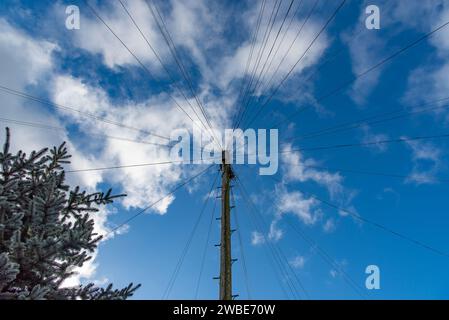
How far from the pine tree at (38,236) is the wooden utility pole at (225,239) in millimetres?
3659

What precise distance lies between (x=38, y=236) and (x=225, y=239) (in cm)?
596

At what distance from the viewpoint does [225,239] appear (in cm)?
1008

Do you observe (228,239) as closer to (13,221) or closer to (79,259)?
(79,259)

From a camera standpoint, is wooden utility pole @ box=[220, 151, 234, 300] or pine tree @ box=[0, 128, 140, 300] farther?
wooden utility pole @ box=[220, 151, 234, 300]

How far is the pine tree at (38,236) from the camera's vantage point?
478 centimetres

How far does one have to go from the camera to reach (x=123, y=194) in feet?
21.9

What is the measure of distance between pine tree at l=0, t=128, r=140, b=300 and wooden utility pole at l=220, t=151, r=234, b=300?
12.0 feet

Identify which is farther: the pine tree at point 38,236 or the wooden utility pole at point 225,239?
the wooden utility pole at point 225,239

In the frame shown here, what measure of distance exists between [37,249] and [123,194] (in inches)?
82.3

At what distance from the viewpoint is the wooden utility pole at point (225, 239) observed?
353 inches

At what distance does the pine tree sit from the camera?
4.78 m

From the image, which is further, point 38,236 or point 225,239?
point 225,239
